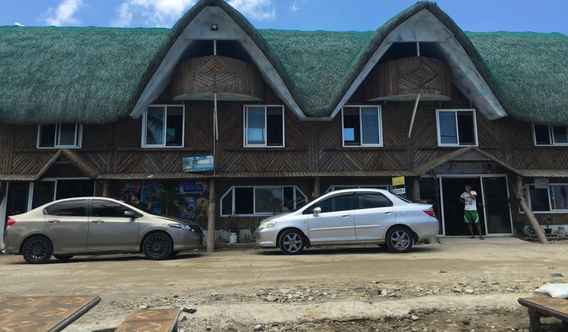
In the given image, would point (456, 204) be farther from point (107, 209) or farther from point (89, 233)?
point (89, 233)

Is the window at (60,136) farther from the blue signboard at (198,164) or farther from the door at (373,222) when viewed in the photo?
the door at (373,222)

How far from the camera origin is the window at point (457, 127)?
49.2 feet

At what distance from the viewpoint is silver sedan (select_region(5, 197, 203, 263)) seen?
10.0m

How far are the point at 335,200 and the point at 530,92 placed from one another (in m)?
9.48

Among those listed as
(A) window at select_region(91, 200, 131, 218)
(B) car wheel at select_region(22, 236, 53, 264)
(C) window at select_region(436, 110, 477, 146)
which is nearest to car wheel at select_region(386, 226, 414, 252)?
(C) window at select_region(436, 110, 477, 146)

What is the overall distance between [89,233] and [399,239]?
8297mm

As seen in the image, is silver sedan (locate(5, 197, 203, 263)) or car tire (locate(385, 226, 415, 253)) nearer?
silver sedan (locate(5, 197, 203, 263))

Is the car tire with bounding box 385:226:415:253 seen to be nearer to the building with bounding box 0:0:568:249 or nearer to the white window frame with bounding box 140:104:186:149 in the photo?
the building with bounding box 0:0:568:249

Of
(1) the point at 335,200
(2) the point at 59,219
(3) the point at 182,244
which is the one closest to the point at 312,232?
(1) the point at 335,200

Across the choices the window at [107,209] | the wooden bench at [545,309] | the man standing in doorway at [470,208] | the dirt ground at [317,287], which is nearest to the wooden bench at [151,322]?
the dirt ground at [317,287]

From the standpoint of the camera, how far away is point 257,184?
14523 millimetres

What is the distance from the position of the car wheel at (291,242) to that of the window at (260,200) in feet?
12.6

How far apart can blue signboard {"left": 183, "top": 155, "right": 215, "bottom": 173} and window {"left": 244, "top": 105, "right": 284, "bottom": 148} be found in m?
1.75

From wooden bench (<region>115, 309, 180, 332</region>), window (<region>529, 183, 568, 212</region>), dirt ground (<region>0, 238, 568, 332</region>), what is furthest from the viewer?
window (<region>529, 183, 568, 212</region>)
